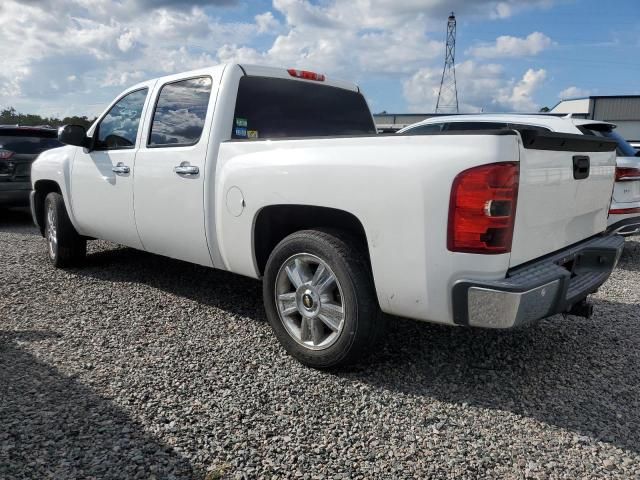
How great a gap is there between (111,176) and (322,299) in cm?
260

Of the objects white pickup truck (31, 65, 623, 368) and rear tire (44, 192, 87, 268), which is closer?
white pickup truck (31, 65, 623, 368)

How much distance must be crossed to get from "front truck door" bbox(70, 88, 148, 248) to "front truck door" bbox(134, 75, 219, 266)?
0.65 feet

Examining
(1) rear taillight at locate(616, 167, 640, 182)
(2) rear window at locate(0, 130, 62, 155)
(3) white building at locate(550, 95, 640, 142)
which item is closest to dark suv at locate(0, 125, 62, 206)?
(2) rear window at locate(0, 130, 62, 155)

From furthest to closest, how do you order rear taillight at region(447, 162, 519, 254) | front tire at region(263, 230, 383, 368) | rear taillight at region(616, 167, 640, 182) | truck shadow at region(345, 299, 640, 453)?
rear taillight at region(616, 167, 640, 182)
front tire at region(263, 230, 383, 368)
truck shadow at region(345, 299, 640, 453)
rear taillight at region(447, 162, 519, 254)

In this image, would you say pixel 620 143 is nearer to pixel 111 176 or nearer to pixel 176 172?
pixel 176 172

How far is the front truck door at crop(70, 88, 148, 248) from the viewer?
466 centimetres

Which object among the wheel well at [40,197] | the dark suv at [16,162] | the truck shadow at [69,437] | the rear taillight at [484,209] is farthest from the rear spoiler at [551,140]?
the dark suv at [16,162]

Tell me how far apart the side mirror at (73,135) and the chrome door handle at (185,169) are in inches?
60.5

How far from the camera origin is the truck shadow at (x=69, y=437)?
2.36 meters

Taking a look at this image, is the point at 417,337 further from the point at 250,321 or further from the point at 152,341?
the point at 152,341

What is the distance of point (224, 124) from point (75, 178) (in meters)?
2.31

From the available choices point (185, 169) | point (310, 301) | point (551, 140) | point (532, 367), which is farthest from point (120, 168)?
point (532, 367)

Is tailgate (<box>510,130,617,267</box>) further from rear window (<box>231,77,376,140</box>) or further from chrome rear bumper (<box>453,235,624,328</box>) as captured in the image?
rear window (<box>231,77,376,140</box>)

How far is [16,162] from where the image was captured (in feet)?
29.7
